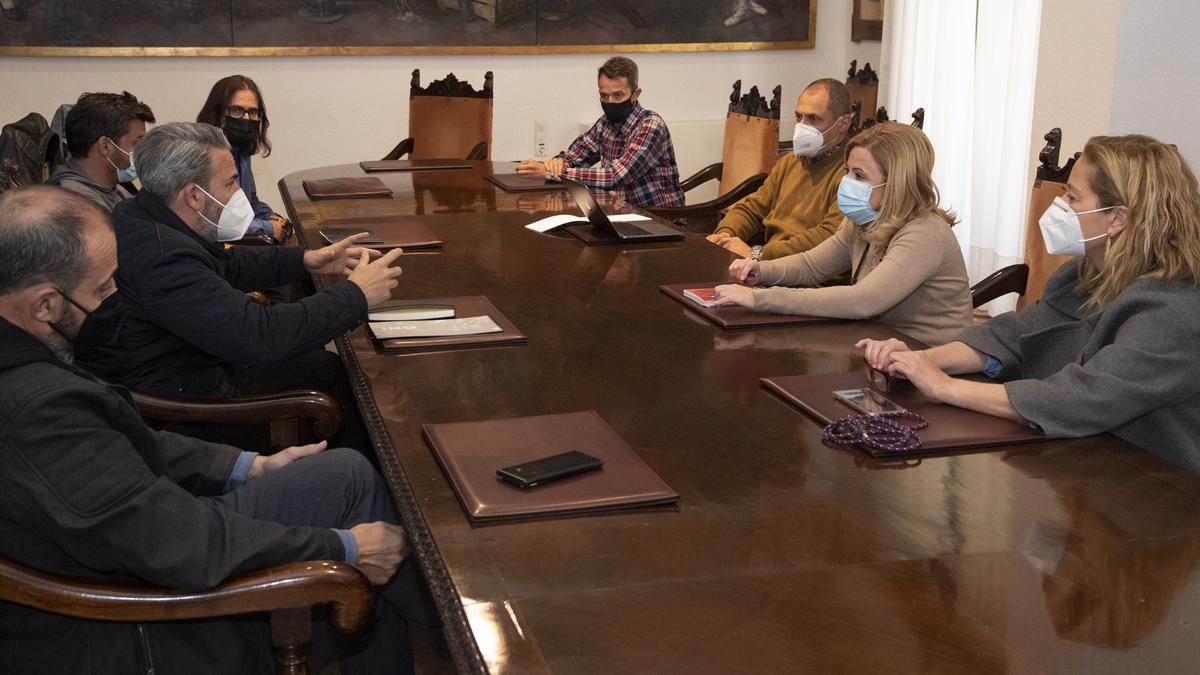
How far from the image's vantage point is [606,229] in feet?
13.4

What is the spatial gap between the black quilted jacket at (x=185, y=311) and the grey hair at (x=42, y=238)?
2.87 ft

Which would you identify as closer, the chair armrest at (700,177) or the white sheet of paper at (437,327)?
the white sheet of paper at (437,327)

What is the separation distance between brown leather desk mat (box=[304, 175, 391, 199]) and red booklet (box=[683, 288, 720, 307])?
6.81 ft

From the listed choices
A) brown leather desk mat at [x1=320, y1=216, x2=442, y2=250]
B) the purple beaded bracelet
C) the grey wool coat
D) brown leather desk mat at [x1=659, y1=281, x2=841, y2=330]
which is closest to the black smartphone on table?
the purple beaded bracelet

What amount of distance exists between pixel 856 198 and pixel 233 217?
166 cm

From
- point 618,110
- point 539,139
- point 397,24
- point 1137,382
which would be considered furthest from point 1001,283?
point 397,24

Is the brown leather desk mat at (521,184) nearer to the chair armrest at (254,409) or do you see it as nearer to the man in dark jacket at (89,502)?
the chair armrest at (254,409)

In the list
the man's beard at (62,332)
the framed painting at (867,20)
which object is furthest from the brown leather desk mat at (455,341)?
the framed painting at (867,20)

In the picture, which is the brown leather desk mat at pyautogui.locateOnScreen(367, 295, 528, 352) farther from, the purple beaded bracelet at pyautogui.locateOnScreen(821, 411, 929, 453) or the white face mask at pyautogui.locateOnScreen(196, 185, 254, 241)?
the purple beaded bracelet at pyautogui.locateOnScreen(821, 411, 929, 453)

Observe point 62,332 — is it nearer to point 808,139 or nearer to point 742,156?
point 808,139

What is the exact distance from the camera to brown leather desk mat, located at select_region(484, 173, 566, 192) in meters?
5.19

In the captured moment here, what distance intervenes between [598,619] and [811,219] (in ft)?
11.1

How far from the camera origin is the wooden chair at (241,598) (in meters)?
1.82

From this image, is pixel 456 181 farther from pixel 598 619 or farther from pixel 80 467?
pixel 598 619
